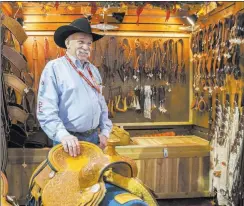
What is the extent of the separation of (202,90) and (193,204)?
49.1 inches

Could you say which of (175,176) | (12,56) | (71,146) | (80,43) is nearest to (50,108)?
(71,146)

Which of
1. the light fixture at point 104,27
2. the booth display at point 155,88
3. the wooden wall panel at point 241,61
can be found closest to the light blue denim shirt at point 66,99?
the booth display at point 155,88

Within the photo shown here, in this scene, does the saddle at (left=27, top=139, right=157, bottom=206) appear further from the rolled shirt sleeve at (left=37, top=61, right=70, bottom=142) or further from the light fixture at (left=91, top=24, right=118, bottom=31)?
the light fixture at (left=91, top=24, right=118, bottom=31)

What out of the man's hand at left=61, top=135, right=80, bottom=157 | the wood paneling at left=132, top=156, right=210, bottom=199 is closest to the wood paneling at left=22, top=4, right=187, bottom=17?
the wood paneling at left=132, top=156, right=210, bottom=199

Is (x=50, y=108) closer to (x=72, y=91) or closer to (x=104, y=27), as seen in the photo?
(x=72, y=91)

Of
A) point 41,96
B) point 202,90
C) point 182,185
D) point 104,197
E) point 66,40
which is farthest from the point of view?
point 202,90

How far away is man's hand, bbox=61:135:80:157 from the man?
0.13 m

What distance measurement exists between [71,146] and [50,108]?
0.29 metres

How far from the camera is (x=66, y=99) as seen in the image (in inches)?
77.8

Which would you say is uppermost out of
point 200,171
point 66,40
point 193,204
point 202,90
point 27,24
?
point 27,24

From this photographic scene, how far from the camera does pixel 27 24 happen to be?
408cm

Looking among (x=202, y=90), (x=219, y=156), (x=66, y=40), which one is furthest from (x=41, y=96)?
(x=202, y=90)

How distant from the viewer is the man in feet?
6.14

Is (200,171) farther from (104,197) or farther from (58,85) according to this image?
(104,197)
